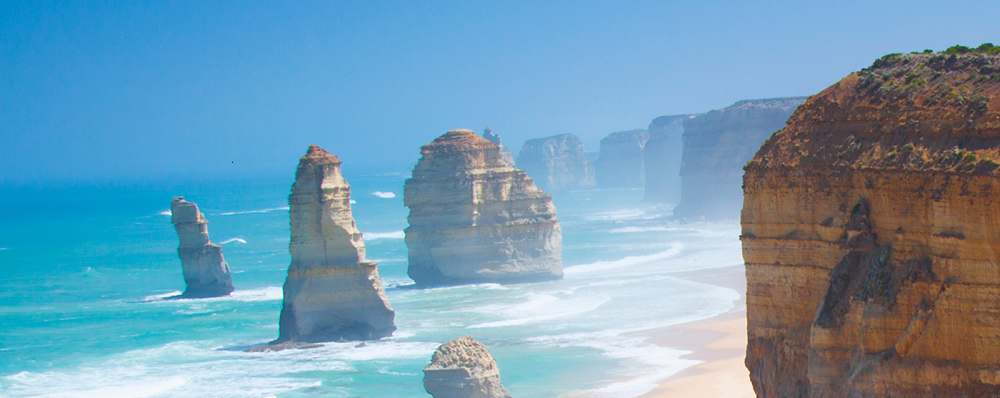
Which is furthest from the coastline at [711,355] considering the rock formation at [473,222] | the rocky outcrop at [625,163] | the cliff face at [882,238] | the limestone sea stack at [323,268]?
the rocky outcrop at [625,163]

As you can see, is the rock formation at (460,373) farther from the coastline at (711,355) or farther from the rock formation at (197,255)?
the rock formation at (197,255)

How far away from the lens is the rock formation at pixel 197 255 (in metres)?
49.0

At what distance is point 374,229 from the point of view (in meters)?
105

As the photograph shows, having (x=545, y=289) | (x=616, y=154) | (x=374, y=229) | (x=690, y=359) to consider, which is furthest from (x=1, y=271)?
(x=616, y=154)

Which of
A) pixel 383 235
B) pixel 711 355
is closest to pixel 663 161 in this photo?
pixel 383 235

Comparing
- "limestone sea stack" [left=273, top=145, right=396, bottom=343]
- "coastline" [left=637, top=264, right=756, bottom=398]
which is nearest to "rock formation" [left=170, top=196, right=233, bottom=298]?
"limestone sea stack" [left=273, top=145, right=396, bottom=343]

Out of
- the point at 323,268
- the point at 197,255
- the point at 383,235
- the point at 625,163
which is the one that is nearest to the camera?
the point at 323,268

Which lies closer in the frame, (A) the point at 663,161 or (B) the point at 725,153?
(B) the point at 725,153

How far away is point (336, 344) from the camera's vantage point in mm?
35625

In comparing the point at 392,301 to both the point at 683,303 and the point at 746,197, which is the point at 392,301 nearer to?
the point at 683,303

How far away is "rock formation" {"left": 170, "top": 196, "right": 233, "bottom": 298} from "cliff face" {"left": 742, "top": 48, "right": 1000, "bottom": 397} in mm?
37897

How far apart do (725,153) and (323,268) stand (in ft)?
235

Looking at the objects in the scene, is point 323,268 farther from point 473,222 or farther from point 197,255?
point 473,222

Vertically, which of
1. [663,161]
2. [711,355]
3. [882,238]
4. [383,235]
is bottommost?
[711,355]
